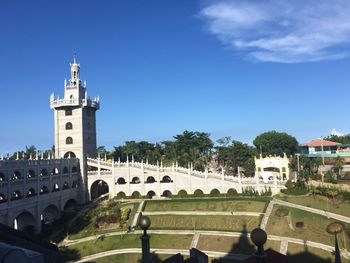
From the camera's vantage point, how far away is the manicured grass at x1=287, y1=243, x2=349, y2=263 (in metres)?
40.4

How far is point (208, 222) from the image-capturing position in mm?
52562

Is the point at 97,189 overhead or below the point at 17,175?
below

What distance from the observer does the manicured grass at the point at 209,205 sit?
55.4 metres

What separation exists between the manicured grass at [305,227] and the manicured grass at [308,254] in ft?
6.75

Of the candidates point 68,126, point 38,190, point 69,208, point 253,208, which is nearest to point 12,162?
point 38,190

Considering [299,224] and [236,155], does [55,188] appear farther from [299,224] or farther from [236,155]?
[236,155]

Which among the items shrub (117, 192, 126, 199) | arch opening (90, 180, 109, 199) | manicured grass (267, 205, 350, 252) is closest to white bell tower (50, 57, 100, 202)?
arch opening (90, 180, 109, 199)

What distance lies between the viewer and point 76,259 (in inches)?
1796

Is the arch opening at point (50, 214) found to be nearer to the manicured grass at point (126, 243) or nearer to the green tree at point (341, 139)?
the manicured grass at point (126, 243)

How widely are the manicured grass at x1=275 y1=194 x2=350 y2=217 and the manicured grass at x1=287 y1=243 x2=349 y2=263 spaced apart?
10.6m

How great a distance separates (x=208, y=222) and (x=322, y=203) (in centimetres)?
1626

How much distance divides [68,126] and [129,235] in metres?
29.7

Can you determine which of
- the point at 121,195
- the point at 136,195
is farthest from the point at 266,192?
the point at 121,195

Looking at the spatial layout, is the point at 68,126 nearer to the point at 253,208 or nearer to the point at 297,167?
the point at 253,208
